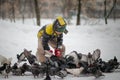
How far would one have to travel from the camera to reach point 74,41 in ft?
32.4

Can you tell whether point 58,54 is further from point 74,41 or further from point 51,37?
point 74,41

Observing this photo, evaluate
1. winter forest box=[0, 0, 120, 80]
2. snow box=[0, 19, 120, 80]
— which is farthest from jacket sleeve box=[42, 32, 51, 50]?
snow box=[0, 19, 120, 80]

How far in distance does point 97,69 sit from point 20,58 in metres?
1.37

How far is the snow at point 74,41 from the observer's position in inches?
285

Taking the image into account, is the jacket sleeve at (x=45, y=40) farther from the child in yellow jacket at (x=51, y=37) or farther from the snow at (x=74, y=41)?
the snow at (x=74, y=41)

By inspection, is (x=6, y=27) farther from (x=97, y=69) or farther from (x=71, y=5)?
(x=71, y=5)

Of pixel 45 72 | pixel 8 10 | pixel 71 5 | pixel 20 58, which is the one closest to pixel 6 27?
pixel 20 58

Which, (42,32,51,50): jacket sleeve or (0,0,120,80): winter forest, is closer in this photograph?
(0,0,120,80): winter forest

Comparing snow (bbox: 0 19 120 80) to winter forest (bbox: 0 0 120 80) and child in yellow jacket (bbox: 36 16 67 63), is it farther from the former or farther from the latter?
child in yellow jacket (bbox: 36 16 67 63)

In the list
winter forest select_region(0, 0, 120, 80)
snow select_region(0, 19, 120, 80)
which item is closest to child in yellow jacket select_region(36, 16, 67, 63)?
winter forest select_region(0, 0, 120, 80)

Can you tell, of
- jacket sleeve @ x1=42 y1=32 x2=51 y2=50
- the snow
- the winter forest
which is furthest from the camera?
the snow

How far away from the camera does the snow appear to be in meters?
7.23

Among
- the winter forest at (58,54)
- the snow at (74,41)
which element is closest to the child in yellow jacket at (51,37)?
the winter forest at (58,54)

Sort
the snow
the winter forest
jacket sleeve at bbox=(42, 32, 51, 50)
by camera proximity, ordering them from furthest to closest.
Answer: the snow → jacket sleeve at bbox=(42, 32, 51, 50) → the winter forest
